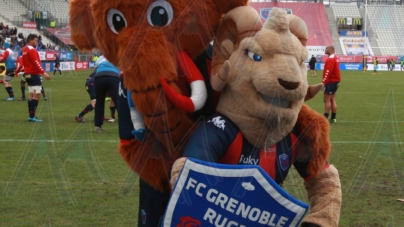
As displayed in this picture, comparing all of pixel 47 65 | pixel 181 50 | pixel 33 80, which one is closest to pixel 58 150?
pixel 33 80

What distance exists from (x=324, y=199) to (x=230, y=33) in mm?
836

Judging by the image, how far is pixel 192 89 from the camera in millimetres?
2465

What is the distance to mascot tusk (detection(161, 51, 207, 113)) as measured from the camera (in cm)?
236

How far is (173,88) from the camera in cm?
239

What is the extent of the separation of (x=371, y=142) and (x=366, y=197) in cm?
392

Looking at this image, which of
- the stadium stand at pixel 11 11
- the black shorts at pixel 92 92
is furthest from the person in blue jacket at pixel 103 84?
the stadium stand at pixel 11 11

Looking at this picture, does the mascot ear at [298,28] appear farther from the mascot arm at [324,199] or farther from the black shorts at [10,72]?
the black shorts at [10,72]

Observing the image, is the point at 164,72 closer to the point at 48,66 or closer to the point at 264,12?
the point at 264,12

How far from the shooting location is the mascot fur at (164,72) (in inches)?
93.8

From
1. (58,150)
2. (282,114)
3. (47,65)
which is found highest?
(282,114)

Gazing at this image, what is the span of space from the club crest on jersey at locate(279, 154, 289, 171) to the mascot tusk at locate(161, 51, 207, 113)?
44 cm

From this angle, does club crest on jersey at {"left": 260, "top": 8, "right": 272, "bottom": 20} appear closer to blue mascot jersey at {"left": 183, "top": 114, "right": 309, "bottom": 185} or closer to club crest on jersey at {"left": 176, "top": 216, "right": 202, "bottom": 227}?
blue mascot jersey at {"left": 183, "top": 114, "right": 309, "bottom": 185}

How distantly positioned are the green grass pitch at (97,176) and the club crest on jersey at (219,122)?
88 centimetres

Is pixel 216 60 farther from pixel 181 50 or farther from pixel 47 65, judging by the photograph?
pixel 47 65
